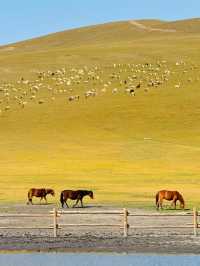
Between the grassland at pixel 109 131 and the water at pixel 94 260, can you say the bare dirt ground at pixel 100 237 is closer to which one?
the water at pixel 94 260

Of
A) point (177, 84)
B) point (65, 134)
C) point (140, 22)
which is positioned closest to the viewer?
point (65, 134)

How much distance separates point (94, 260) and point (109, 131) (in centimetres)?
5021

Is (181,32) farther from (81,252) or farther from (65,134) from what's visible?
(81,252)

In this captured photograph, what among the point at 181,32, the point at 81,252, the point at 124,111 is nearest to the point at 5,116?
the point at 124,111

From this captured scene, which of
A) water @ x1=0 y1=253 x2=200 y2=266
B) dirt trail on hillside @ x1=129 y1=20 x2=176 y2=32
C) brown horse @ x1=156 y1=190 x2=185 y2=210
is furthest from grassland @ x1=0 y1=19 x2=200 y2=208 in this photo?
dirt trail on hillside @ x1=129 y1=20 x2=176 y2=32

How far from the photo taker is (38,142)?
71125 millimetres

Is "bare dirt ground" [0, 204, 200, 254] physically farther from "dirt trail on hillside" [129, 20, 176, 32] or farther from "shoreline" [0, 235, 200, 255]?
"dirt trail on hillside" [129, 20, 176, 32]

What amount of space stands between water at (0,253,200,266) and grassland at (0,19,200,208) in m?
13.6

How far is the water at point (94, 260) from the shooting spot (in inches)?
1038

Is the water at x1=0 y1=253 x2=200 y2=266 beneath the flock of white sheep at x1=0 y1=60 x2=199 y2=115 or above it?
beneath

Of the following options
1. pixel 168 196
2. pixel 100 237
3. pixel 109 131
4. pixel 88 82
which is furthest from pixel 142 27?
pixel 100 237

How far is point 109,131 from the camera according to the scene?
253 feet

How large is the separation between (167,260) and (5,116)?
2354 inches

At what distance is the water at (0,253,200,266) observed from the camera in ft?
86.5
